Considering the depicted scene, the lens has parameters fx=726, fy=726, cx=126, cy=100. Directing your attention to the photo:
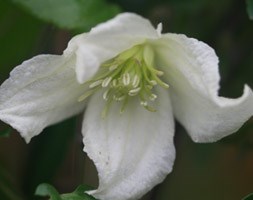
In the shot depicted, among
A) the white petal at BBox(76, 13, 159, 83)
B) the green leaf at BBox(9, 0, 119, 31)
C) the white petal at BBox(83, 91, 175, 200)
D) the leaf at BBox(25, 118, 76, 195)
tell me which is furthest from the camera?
the leaf at BBox(25, 118, 76, 195)

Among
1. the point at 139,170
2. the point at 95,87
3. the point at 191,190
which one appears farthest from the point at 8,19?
the point at 191,190

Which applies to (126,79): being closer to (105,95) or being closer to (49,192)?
(105,95)

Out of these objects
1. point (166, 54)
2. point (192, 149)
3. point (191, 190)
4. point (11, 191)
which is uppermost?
point (166, 54)

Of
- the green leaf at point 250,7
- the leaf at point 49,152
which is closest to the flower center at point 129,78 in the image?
the green leaf at point 250,7

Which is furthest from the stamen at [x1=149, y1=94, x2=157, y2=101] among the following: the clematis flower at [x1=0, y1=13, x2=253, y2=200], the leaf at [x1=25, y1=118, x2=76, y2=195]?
the leaf at [x1=25, y1=118, x2=76, y2=195]

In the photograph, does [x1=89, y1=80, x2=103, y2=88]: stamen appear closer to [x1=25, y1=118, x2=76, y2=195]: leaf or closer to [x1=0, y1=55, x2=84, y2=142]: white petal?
[x1=0, y1=55, x2=84, y2=142]: white petal

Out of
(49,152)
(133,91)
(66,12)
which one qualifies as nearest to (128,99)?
(133,91)

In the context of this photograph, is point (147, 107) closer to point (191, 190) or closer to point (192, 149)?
point (192, 149)
